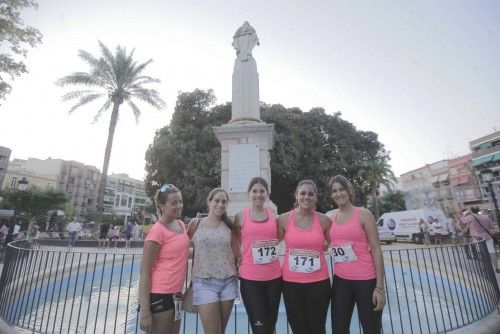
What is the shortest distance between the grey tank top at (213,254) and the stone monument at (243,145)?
16.1ft

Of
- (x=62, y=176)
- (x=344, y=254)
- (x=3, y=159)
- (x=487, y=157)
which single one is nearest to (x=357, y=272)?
(x=344, y=254)

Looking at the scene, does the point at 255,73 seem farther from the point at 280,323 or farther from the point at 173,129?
the point at 173,129

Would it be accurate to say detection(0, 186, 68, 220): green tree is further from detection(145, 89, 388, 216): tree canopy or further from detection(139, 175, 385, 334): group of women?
detection(139, 175, 385, 334): group of women

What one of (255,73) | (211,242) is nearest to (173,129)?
(255,73)

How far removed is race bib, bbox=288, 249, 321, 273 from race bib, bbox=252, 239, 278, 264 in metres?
0.18

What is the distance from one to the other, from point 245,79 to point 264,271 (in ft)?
26.4

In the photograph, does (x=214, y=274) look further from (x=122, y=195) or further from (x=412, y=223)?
(x=122, y=195)

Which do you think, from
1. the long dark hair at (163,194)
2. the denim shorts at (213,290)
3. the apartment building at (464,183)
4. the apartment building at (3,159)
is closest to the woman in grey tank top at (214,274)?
the denim shorts at (213,290)

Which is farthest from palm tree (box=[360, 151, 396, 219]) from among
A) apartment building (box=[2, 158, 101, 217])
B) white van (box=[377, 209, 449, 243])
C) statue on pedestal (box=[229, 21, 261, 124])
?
apartment building (box=[2, 158, 101, 217])

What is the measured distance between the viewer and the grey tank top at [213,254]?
282cm

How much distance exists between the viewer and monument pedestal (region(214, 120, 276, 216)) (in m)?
8.24

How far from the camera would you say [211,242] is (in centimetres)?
290

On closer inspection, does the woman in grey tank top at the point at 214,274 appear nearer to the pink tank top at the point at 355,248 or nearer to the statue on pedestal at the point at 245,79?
the pink tank top at the point at 355,248

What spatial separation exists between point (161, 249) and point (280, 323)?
10.9ft
